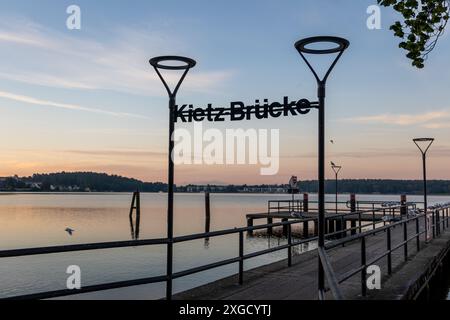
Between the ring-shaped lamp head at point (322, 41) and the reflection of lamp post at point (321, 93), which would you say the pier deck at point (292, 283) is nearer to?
the reflection of lamp post at point (321, 93)

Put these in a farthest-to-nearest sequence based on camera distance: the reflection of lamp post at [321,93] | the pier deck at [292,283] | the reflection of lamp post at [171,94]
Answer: the pier deck at [292,283] → the reflection of lamp post at [171,94] → the reflection of lamp post at [321,93]

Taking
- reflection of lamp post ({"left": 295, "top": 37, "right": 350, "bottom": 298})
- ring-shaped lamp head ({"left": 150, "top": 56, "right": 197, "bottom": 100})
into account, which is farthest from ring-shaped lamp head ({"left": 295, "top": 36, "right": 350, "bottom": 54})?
ring-shaped lamp head ({"left": 150, "top": 56, "right": 197, "bottom": 100})

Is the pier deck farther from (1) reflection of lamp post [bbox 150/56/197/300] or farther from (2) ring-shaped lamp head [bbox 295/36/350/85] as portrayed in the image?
(2) ring-shaped lamp head [bbox 295/36/350/85]

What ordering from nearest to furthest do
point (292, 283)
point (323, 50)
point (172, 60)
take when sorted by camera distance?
point (323, 50)
point (172, 60)
point (292, 283)

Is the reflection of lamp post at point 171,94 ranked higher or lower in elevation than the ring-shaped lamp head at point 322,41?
lower

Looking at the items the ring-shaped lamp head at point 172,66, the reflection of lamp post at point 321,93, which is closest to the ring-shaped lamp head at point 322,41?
the reflection of lamp post at point 321,93

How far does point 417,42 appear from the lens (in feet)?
19.5

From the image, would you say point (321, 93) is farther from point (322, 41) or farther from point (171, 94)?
point (171, 94)

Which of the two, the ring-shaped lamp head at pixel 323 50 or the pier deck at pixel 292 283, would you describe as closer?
the ring-shaped lamp head at pixel 323 50

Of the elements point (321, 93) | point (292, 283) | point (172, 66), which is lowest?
point (292, 283)

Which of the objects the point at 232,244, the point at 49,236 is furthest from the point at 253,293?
the point at 49,236

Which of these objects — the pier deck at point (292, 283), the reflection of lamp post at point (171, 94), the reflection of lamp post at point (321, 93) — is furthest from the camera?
the pier deck at point (292, 283)

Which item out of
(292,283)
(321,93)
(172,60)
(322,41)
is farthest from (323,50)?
(292,283)
